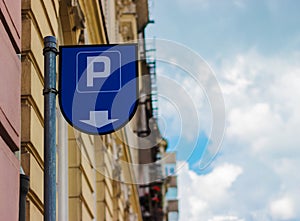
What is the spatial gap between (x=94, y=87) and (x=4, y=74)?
850 millimetres

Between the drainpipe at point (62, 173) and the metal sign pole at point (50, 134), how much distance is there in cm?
584

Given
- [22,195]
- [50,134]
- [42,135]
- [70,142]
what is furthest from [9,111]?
[70,142]

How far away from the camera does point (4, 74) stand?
7.34m

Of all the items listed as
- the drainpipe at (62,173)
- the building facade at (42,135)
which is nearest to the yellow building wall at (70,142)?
the building facade at (42,135)

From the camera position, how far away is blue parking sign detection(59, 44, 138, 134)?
273 inches

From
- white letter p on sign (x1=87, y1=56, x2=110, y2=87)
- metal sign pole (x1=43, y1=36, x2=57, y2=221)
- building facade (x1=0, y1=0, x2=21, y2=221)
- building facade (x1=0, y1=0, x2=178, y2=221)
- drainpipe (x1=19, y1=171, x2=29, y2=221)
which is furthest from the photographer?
drainpipe (x1=19, y1=171, x2=29, y2=221)

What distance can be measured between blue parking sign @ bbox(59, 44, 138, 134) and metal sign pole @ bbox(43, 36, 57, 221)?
0.90ft

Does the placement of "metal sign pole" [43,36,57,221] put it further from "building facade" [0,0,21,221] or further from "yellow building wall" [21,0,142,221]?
"yellow building wall" [21,0,142,221]

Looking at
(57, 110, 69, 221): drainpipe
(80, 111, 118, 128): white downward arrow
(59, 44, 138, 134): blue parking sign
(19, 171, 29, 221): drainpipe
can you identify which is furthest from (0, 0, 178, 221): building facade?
(80, 111, 118, 128): white downward arrow

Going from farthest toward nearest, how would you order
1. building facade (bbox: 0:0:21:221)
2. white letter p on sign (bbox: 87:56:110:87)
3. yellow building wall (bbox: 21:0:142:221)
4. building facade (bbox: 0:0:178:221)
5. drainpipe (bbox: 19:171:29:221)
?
yellow building wall (bbox: 21:0:142:221) < drainpipe (bbox: 19:171:29:221) < building facade (bbox: 0:0:178:221) < building facade (bbox: 0:0:21:221) < white letter p on sign (bbox: 87:56:110:87)

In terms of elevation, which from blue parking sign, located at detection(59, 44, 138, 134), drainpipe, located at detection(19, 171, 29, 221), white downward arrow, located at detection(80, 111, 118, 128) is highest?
blue parking sign, located at detection(59, 44, 138, 134)

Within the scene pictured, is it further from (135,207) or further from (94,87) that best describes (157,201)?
(94,87)

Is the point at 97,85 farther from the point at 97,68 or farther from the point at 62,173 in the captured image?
the point at 62,173

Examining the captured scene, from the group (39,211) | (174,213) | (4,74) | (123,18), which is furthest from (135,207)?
(174,213)
